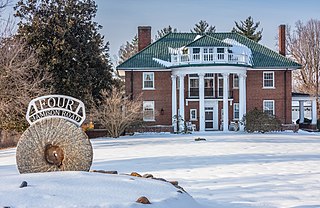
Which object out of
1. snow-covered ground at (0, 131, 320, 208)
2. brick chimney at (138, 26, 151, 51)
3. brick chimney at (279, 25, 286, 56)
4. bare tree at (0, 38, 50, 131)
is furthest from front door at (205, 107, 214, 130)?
snow-covered ground at (0, 131, 320, 208)

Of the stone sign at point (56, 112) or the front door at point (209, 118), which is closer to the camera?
the stone sign at point (56, 112)

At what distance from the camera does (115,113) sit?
31.8 meters

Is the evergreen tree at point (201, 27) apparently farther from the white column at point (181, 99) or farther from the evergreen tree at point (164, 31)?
the white column at point (181, 99)

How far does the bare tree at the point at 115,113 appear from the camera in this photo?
105 feet

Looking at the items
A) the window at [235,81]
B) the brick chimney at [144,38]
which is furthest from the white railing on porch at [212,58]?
the brick chimney at [144,38]

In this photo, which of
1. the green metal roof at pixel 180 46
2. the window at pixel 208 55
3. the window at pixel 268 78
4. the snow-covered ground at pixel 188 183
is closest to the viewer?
the snow-covered ground at pixel 188 183

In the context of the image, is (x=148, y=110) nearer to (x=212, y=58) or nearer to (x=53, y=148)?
(x=212, y=58)

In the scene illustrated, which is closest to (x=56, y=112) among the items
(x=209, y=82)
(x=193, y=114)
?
(x=193, y=114)

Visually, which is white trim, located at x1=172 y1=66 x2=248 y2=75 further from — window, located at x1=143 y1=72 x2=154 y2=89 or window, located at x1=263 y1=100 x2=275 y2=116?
window, located at x1=263 y1=100 x2=275 y2=116

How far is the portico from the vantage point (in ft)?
115

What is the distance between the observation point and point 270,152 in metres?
18.6

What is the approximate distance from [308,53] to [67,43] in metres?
28.2

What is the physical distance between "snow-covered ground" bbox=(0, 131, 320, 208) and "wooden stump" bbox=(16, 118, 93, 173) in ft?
3.48

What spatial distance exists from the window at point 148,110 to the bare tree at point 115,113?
13.8 ft
